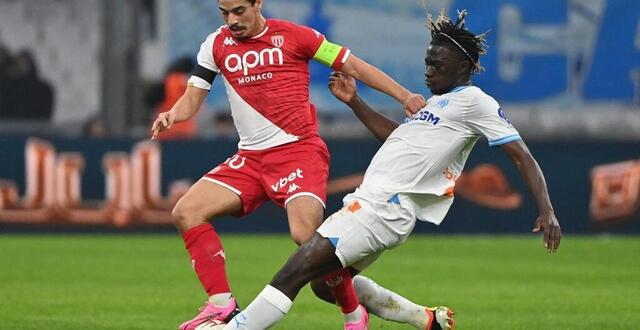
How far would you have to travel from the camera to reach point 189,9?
23.8 m

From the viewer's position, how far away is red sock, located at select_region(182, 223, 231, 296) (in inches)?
340

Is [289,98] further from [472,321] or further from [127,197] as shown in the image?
[127,197]

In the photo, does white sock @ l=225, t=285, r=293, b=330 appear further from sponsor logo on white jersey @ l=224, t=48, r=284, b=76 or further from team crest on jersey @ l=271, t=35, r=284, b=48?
team crest on jersey @ l=271, t=35, r=284, b=48

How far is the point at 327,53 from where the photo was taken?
28.7 feet

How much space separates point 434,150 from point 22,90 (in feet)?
55.4

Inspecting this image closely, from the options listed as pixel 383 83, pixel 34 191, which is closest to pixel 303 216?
pixel 383 83

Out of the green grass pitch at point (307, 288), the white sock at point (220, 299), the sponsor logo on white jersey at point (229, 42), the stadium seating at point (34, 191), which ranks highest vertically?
the sponsor logo on white jersey at point (229, 42)

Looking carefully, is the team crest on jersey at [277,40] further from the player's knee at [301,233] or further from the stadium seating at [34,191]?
the stadium seating at [34,191]

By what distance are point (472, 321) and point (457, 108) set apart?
276 cm

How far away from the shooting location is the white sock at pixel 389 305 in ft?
28.3

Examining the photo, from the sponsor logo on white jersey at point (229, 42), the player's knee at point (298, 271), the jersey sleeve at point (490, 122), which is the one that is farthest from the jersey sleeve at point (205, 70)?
the jersey sleeve at point (490, 122)

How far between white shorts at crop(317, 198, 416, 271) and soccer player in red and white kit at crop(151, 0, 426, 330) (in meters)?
0.87

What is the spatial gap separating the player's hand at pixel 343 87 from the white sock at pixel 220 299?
140 cm

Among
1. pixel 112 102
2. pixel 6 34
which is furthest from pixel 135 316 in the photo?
pixel 6 34
